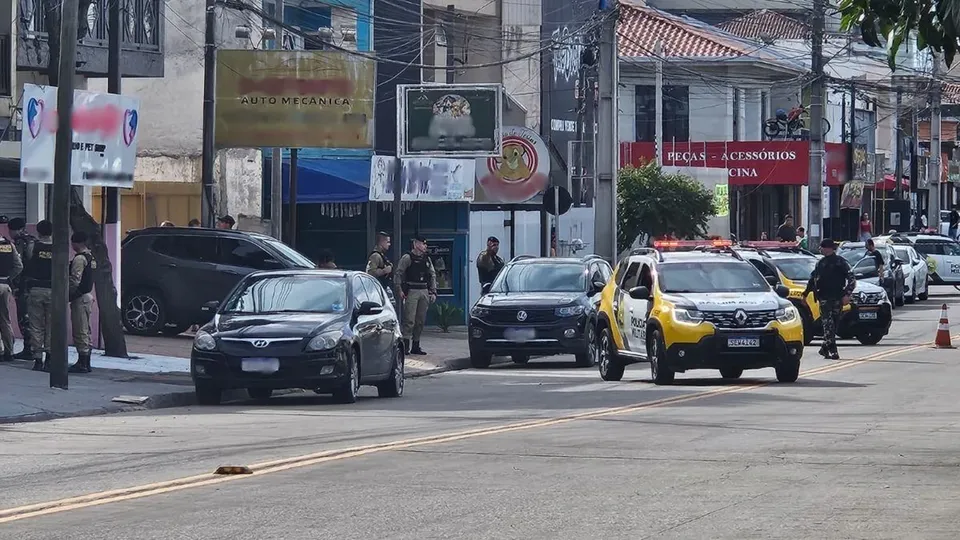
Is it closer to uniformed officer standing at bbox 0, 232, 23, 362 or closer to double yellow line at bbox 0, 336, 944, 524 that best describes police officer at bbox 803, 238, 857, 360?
double yellow line at bbox 0, 336, 944, 524

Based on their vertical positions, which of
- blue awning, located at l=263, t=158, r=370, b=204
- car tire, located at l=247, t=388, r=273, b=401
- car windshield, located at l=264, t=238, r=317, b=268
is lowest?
car tire, located at l=247, t=388, r=273, b=401

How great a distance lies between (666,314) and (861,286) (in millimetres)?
11249

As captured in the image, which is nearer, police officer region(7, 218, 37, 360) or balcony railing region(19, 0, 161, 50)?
police officer region(7, 218, 37, 360)

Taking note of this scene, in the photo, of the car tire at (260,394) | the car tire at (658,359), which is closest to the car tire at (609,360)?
the car tire at (658,359)

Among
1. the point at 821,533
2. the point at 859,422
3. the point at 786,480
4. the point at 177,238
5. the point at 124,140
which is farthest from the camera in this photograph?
the point at 177,238

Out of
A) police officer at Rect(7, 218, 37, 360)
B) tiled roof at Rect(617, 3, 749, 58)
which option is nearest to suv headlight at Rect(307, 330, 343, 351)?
police officer at Rect(7, 218, 37, 360)

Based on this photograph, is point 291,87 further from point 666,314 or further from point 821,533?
point 821,533

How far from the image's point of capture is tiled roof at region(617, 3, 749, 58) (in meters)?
64.9

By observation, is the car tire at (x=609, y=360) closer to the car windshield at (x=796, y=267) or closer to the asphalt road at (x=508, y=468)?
the asphalt road at (x=508, y=468)

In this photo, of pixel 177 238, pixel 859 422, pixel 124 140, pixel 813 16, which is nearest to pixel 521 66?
pixel 813 16

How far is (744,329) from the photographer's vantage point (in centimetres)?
2161

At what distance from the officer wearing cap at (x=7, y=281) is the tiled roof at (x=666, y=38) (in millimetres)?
41979

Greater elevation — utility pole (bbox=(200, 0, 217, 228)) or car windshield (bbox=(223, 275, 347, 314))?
utility pole (bbox=(200, 0, 217, 228))

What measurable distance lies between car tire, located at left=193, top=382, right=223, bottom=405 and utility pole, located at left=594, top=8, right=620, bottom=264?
15.7m
